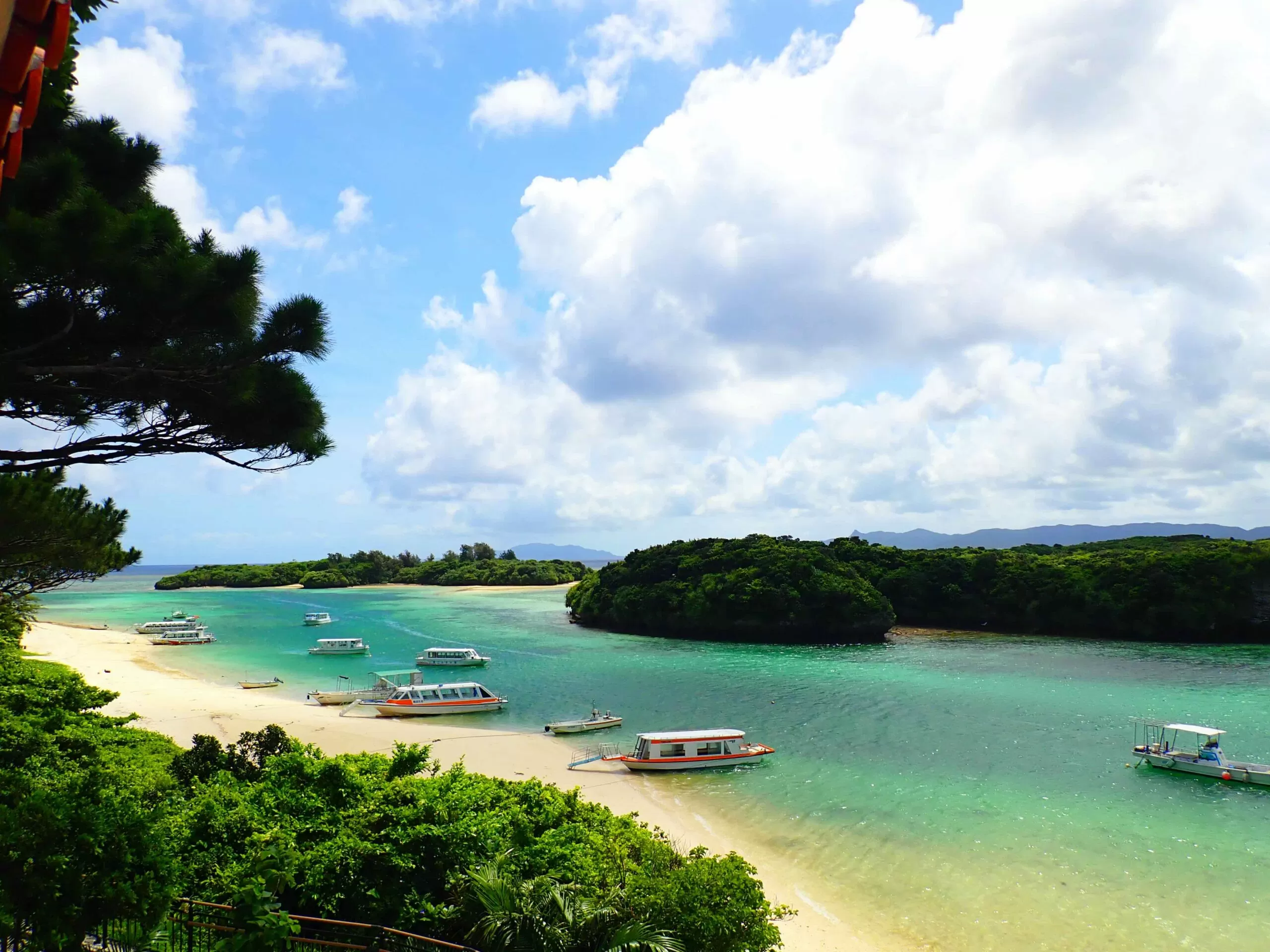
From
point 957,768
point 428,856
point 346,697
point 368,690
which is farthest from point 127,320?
point 368,690

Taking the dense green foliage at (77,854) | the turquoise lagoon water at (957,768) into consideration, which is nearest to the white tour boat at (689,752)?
the turquoise lagoon water at (957,768)

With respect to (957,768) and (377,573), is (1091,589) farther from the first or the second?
(377,573)

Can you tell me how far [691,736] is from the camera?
3103 cm

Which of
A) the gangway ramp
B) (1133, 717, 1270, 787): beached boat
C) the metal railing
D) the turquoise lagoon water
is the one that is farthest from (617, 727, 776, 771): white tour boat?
the metal railing

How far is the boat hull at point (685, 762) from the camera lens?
30172 mm

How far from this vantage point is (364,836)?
38.3 ft

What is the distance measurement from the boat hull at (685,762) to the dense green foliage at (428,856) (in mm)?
16321

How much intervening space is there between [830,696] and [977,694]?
9.58 metres

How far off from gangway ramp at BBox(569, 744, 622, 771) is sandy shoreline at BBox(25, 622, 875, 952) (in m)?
0.43

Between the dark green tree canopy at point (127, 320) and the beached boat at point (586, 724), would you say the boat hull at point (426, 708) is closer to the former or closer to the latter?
the beached boat at point (586, 724)

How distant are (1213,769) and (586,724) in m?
27.2

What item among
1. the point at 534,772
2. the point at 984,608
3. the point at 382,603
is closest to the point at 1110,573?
the point at 984,608

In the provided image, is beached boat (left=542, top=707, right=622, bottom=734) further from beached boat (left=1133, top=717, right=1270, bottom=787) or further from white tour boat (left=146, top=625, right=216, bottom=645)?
white tour boat (left=146, top=625, right=216, bottom=645)

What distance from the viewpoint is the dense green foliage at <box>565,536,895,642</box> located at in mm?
73750
